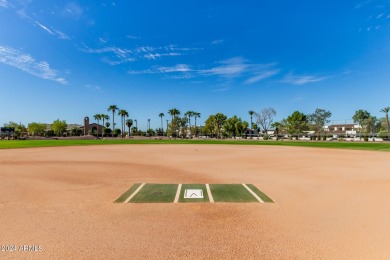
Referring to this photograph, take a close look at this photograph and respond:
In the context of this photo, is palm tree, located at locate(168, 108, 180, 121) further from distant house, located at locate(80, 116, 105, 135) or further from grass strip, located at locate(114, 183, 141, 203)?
grass strip, located at locate(114, 183, 141, 203)

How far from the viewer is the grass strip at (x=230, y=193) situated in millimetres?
8227

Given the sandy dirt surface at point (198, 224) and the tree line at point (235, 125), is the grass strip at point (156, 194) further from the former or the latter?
the tree line at point (235, 125)

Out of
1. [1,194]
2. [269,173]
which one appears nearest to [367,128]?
[269,173]

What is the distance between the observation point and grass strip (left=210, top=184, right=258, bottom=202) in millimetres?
8227

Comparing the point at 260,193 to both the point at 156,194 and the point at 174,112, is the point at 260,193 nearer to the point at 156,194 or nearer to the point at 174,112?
the point at 156,194

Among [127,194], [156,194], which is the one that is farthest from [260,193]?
[127,194]

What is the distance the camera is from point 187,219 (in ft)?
20.5

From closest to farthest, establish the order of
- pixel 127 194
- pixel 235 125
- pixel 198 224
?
pixel 198 224 < pixel 127 194 < pixel 235 125

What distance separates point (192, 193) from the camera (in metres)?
8.99

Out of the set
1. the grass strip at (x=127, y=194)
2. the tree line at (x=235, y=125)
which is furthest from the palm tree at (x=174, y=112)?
the grass strip at (x=127, y=194)

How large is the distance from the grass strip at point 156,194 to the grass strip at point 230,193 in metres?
1.77

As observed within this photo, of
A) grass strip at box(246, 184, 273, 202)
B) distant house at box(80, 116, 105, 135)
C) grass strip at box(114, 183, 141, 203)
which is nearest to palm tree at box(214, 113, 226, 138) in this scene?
distant house at box(80, 116, 105, 135)

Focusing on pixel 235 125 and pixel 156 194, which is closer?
pixel 156 194

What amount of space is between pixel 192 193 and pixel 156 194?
1495 mm
